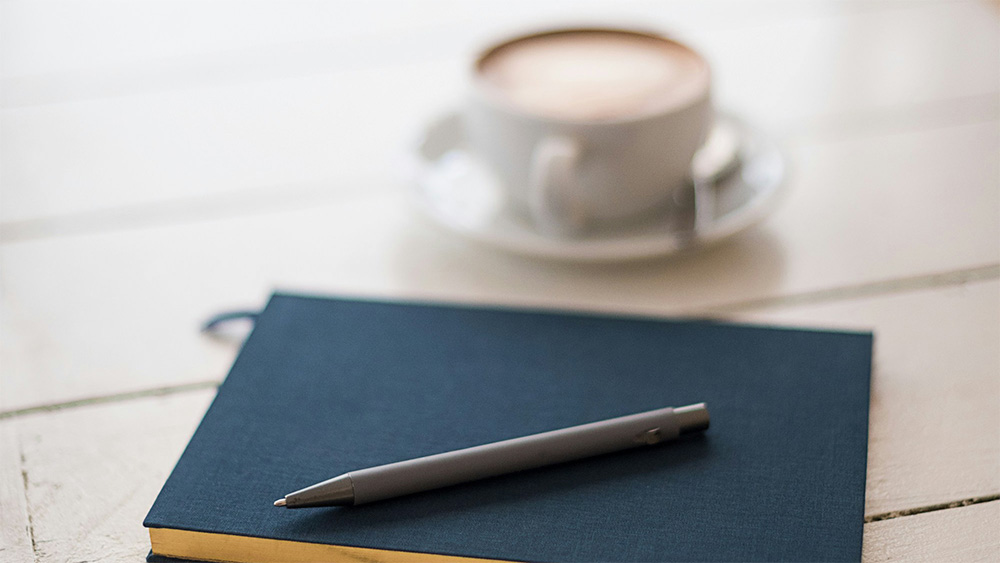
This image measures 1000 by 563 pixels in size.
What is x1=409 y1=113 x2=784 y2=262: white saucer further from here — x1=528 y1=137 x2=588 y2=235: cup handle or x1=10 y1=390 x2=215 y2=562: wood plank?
x1=10 y1=390 x2=215 y2=562: wood plank

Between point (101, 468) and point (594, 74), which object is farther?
point (594, 74)

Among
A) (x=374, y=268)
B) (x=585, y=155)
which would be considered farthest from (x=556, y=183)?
(x=374, y=268)

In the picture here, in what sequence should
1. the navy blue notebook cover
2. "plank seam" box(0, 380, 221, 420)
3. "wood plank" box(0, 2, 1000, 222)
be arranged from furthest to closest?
"wood plank" box(0, 2, 1000, 222) → "plank seam" box(0, 380, 221, 420) → the navy blue notebook cover

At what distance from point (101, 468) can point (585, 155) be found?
1.04 feet

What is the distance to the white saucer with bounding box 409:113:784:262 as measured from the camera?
0.60m

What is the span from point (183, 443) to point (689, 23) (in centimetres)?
71

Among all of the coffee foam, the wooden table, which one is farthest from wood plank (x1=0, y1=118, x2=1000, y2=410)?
the coffee foam

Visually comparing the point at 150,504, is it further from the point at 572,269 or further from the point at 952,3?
the point at 952,3

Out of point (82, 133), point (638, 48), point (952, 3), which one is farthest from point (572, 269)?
point (952, 3)

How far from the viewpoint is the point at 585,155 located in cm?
59

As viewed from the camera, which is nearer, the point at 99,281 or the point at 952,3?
the point at 99,281

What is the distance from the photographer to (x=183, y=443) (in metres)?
0.51

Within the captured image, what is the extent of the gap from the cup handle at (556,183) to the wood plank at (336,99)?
16cm

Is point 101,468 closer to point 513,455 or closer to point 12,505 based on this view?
point 12,505
